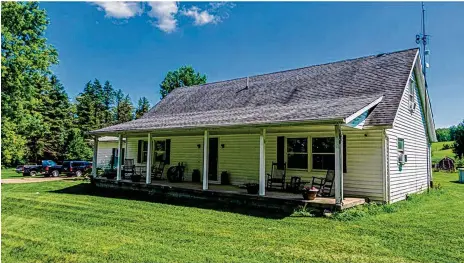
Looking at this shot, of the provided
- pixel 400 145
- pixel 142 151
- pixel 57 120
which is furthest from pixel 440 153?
pixel 57 120

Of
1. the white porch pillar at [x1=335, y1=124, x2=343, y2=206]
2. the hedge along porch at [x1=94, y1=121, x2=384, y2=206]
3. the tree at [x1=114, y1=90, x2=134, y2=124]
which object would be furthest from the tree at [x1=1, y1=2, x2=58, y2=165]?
the tree at [x1=114, y1=90, x2=134, y2=124]

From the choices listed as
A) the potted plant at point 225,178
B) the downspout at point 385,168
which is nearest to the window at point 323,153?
the downspout at point 385,168

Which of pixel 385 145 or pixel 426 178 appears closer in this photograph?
pixel 385 145

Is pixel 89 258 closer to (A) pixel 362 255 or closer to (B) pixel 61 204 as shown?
(A) pixel 362 255

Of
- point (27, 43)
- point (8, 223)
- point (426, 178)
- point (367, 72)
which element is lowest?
point (8, 223)

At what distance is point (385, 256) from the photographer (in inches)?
183

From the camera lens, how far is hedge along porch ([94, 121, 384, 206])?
8.96 metres

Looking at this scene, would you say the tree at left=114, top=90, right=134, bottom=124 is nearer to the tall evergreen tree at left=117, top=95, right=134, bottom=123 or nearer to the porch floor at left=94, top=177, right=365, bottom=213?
the tall evergreen tree at left=117, top=95, right=134, bottom=123

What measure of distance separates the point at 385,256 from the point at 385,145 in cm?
489

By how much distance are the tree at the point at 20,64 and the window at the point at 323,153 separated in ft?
52.4

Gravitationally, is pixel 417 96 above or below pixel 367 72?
below

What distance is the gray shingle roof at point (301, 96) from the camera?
29.7 ft

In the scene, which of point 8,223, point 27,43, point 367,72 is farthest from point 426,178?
point 27,43

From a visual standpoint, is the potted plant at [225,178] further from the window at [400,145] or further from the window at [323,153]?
the window at [400,145]
